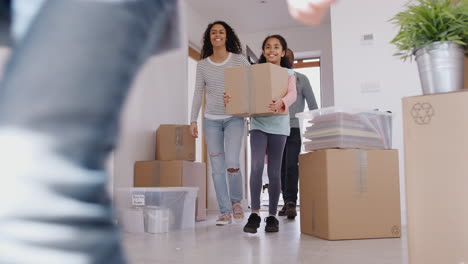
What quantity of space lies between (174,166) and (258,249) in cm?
170

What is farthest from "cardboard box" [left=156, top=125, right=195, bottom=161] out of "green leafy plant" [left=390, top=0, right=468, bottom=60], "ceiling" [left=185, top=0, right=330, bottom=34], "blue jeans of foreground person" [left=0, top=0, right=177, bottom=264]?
"blue jeans of foreground person" [left=0, top=0, right=177, bottom=264]

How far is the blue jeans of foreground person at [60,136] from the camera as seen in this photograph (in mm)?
360

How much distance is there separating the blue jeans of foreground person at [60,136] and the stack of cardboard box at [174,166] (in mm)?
3207

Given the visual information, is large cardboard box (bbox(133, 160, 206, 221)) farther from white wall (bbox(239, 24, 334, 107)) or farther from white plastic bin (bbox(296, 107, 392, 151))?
white wall (bbox(239, 24, 334, 107))

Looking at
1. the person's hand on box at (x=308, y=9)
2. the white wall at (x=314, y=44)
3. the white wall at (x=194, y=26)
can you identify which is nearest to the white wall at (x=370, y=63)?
the white wall at (x=194, y=26)

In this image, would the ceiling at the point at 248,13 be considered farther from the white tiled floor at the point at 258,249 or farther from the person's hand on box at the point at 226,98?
the white tiled floor at the point at 258,249

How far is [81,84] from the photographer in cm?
38

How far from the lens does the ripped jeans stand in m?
2.89

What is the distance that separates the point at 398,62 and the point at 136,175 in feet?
7.09

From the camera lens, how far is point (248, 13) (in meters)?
6.01

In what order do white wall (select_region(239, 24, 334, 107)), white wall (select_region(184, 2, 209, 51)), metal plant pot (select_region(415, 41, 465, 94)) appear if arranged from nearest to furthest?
metal plant pot (select_region(415, 41, 465, 94)), white wall (select_region(184, 2, 209, 51)), white wall (select_region(239, 24, 334, 107))

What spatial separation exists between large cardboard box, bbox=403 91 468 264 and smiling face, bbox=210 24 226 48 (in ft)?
6.41

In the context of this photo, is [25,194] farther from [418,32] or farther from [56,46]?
[418,32]

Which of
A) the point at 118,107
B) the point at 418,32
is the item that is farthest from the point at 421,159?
the point at 118,107
